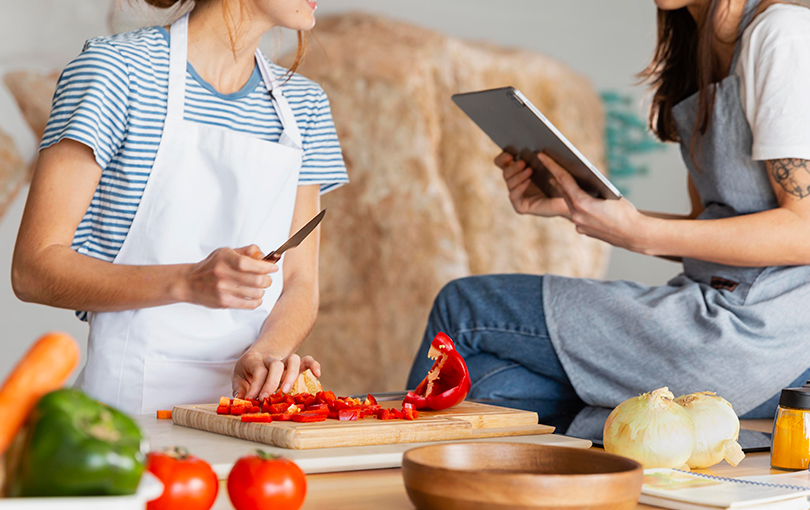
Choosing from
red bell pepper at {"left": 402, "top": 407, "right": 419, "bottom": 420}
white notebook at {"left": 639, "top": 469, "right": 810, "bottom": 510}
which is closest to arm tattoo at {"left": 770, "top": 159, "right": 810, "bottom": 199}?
white notebook at {"left": 639, "top": 469, "right": 810, "bottom": 510}

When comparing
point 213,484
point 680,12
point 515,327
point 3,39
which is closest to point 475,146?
point 3,39

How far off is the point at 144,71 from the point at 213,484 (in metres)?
0.93

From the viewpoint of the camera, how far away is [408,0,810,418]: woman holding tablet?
1256 mm

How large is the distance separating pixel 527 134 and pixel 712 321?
1.52 ft

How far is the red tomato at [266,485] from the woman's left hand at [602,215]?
93cm

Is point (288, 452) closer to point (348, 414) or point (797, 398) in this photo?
point (348, 414)

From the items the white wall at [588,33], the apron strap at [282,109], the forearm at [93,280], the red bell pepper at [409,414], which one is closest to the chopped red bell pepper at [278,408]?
the red bell pepper at [409,414]

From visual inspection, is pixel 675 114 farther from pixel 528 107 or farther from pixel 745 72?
pixel 528 107

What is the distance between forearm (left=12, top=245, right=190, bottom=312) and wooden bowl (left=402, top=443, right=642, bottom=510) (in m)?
0.63

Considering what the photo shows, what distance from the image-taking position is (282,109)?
146 centimetres

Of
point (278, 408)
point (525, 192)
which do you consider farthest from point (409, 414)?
point (525, 192)

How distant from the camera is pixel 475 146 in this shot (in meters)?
4.40

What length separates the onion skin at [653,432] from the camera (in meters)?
0.79

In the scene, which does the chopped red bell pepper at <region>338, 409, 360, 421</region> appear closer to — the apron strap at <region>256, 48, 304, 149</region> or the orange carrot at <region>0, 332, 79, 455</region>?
the orange carrot at <region>0, 332, 79, 455</region>
